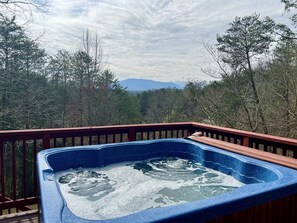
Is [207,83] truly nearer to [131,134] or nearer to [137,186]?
[131,134]

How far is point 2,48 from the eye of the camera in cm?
877

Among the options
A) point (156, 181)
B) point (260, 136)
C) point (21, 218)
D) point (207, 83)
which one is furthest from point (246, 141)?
point (207, 83)

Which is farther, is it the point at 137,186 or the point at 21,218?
the point at 137,186

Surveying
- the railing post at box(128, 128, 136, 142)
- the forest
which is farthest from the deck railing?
the forest

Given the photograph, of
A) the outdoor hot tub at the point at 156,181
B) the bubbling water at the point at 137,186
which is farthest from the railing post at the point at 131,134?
the bubbling water at the point at 137,186

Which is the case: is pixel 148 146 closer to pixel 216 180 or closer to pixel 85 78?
pixel 216 180

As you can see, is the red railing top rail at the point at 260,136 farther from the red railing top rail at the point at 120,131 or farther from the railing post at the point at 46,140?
the railing post at the point at 46,140

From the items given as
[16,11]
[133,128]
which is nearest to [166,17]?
[16,11]

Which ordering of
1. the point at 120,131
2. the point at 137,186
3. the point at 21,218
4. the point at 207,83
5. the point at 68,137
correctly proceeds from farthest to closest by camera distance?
the point at 207,83, the point at 120,131, the point at 68,137, the point at 137,186, the point at 21,218

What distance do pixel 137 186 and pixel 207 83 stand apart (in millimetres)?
7906

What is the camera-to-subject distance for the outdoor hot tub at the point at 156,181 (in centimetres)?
154

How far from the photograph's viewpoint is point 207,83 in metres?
10.1

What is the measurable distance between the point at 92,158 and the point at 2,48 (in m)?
7.62

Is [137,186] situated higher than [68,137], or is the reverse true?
[68,137]
